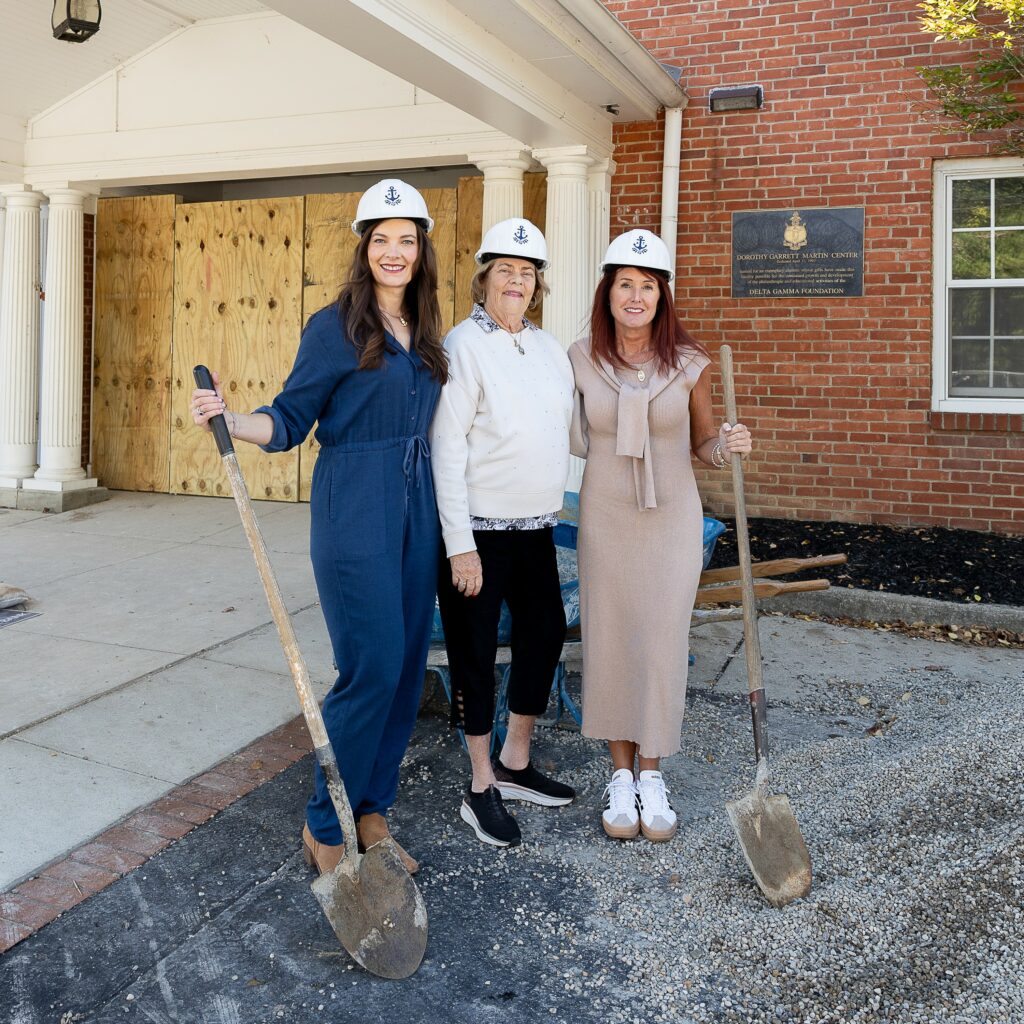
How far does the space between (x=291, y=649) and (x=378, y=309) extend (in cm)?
99

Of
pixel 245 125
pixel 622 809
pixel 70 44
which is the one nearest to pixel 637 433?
pixel 622 809

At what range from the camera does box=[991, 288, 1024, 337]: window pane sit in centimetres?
773

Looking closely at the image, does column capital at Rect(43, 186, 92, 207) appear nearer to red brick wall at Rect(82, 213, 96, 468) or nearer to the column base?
red brick wall at Rect(82, 213, 96, 468)

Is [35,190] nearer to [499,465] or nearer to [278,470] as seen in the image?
[278,470]

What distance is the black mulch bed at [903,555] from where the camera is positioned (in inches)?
248

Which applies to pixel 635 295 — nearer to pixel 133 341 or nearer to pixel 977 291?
pixel 977 291

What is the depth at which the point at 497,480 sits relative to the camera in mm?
3234

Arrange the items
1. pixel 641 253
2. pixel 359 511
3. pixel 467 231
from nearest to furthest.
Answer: pixel 359 511
pixel 641 253
pixel 467 231

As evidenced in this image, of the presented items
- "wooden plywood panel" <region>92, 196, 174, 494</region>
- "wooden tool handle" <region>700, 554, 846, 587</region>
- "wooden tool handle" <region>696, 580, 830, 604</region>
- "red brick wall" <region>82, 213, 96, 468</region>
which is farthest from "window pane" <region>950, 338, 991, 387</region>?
"red brick wall" <region>82, 213, 96, 468</region>

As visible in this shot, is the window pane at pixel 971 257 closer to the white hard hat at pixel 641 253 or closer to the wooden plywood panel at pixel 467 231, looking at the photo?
the wooden plywood panel at pixel 467 231

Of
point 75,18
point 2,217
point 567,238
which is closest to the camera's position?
point 75,18

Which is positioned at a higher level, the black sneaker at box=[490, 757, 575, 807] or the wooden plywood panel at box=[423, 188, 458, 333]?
the wooden plywood panel at box=[423, 188, 458, 333]

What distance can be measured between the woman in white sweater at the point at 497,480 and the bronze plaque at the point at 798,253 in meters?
5.00

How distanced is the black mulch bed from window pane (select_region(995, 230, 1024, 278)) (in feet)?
6.46
